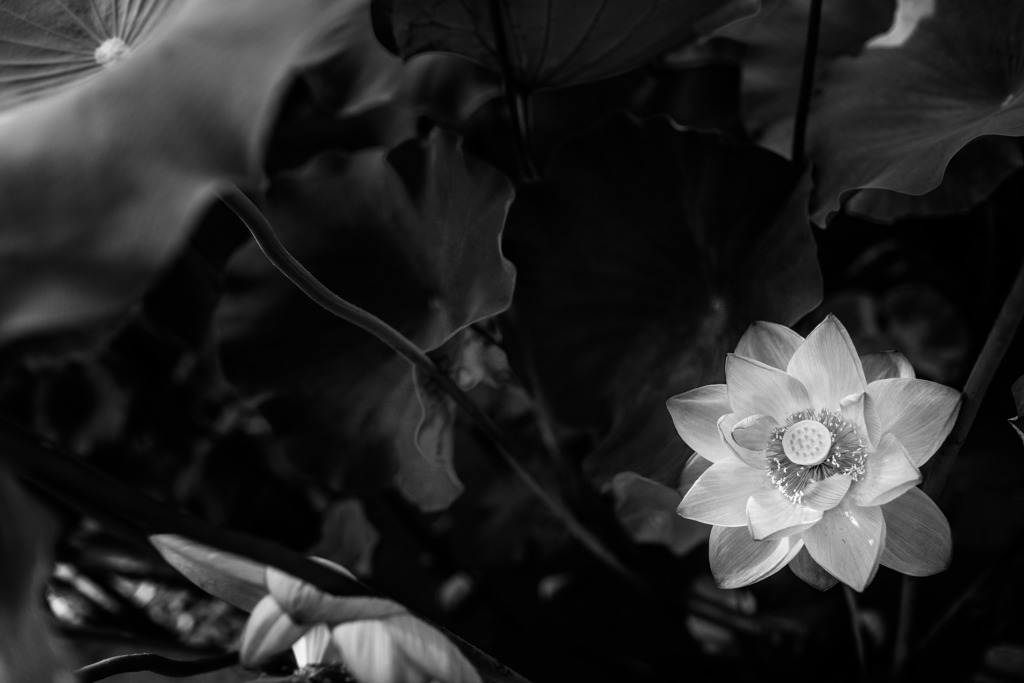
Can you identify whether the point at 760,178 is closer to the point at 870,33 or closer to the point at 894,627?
the point at 870,33

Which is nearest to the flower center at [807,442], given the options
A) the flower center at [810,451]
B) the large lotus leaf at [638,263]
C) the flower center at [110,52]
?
the flower center at [810,451]

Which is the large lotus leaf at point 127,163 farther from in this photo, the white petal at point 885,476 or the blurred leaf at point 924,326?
the blurred leaf at point 924,326

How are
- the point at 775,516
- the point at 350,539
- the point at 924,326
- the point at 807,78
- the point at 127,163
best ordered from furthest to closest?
the point at 924,326 < the point at 350,539 < the point at 807,78 < the point at 775,516 < the point at 127,163

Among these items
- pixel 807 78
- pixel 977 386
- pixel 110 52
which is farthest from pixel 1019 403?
pixel 110 52

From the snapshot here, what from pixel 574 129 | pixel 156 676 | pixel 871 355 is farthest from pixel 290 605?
pixel 574 129

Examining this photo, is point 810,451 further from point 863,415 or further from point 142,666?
point 142,666

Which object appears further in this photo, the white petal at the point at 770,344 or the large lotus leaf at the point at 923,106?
the large lotus leaf at the point at 923,106

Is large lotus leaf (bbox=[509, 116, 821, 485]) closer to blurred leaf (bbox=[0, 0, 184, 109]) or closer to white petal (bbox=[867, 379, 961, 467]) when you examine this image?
white petal (bbox=[867, 379, 961, 467])
